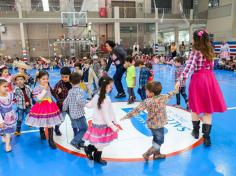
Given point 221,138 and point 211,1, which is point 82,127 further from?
point 211,1

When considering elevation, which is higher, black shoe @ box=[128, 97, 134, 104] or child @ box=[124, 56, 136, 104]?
child @ box=[124, 56, 136, 104]

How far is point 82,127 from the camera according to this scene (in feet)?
11.3

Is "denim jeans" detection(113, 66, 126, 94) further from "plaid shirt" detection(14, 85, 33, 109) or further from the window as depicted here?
the window

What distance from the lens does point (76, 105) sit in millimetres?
3311

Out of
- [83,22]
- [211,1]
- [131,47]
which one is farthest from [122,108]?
[211,1]

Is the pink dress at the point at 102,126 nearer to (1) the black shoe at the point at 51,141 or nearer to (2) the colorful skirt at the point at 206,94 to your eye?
(1) the black shoe at the point at 51,141

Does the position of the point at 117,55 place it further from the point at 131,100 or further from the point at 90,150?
the point at 90,150

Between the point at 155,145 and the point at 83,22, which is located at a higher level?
the point at 83,22

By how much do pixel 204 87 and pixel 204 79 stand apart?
12cm

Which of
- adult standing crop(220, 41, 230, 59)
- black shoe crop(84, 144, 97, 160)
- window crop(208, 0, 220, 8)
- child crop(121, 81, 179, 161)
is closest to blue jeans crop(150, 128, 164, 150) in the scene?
child crop(121, 81, 179, 161)

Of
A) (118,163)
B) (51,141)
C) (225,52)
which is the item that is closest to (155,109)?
(118,163)

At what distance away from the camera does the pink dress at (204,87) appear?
3477mm

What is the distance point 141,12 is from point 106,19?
12.3ft

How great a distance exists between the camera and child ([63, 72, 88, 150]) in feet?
10.8
